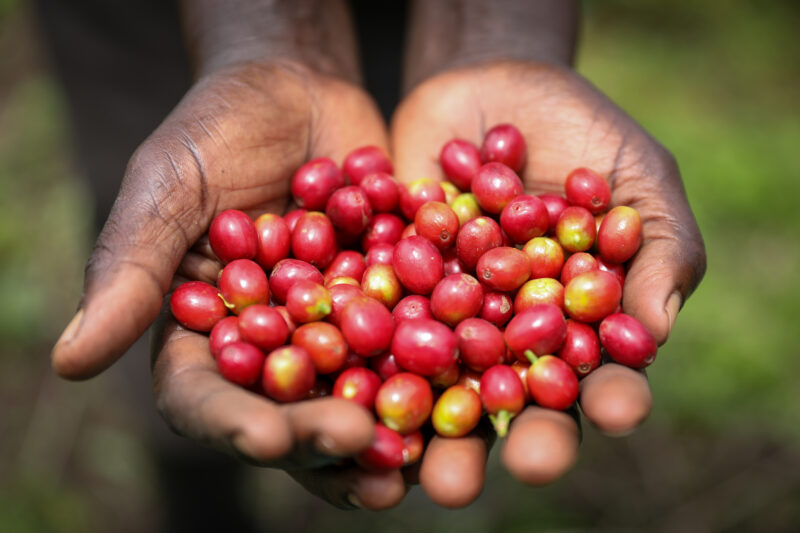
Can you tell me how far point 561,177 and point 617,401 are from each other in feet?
6.32

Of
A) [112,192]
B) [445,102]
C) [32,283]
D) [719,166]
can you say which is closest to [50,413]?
[32,283]

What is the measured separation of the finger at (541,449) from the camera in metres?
2.64

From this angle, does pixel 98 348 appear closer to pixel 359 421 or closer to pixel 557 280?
pixel 359 421

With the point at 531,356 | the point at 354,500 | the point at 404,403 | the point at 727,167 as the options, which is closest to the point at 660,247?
the point at 531,356

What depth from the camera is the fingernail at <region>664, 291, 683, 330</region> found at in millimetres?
3201

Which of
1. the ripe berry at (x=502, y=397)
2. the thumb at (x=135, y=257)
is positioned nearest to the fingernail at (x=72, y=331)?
the thumb at (x=135, y=257)

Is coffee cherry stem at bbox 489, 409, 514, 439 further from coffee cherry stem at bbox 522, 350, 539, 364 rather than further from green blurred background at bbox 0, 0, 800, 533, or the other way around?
green blurred background at bbox 0, 0, 800, 533

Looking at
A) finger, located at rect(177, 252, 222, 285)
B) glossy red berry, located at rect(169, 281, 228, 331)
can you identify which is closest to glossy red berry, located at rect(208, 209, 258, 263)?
finger, located at rect(177, 252, 222, 285)

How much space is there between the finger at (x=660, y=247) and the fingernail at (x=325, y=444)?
1605 millimetres

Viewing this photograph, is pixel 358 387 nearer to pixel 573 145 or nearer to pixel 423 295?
pixel 423 295

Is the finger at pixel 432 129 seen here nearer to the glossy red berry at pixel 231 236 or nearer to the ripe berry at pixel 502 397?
the glossy red berry at pixel 231 236

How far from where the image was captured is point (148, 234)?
315cm

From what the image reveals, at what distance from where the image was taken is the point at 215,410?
2.66m

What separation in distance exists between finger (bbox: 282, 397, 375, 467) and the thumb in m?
0.86
